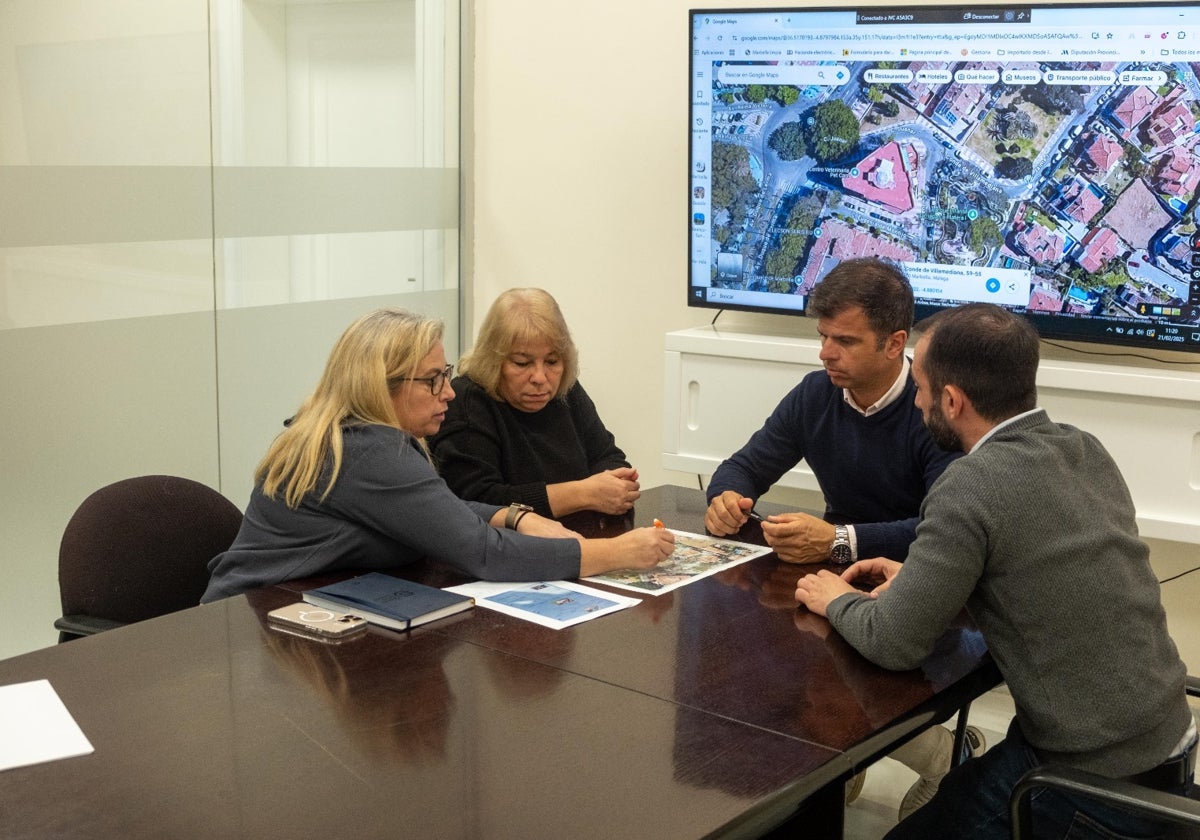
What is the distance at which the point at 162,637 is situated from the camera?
2.04 metres

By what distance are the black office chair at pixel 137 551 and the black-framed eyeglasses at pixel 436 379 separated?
22.2 inches

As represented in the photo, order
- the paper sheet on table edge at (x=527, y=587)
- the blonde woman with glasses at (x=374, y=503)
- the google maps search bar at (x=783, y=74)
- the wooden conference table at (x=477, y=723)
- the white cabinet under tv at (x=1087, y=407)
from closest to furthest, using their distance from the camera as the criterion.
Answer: the wooden conference table at (x=477, y=723), the paper sheet on table edge at (x=527, y=587), the blonde woman with glasses at (x=374, y=503), the white cabinet under tv at (x=1087, y=407), the google maps search bar at (x=783, y=74)

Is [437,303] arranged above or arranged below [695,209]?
below

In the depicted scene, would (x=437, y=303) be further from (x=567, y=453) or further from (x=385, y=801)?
(x=385, y=801)

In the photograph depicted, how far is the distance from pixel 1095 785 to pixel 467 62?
3.81m

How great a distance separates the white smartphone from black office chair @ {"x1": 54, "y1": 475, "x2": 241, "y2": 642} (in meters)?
0.49

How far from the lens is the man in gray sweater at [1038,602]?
193 centimetres

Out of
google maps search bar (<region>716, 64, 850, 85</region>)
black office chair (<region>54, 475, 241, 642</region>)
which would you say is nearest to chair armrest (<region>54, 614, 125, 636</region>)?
black office chair (<region>54, 475, 241, 642</region>)

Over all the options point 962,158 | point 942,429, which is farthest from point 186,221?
point 942,429

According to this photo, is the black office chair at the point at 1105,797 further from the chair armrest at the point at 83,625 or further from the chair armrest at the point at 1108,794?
the chair armrest at the point at 83,625

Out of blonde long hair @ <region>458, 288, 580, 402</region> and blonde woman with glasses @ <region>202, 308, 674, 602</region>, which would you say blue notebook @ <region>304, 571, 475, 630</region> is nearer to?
blonde woman with glasses @ <region>202, 308, 674, 602</region>

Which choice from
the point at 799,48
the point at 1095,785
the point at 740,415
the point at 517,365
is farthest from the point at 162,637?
the point at 799,48

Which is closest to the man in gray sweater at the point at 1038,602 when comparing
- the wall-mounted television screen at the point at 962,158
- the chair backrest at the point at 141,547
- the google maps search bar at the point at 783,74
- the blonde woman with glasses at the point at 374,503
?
the blonde woman with glasses at the point at 374,503

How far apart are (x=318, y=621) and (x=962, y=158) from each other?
7.84 feet
